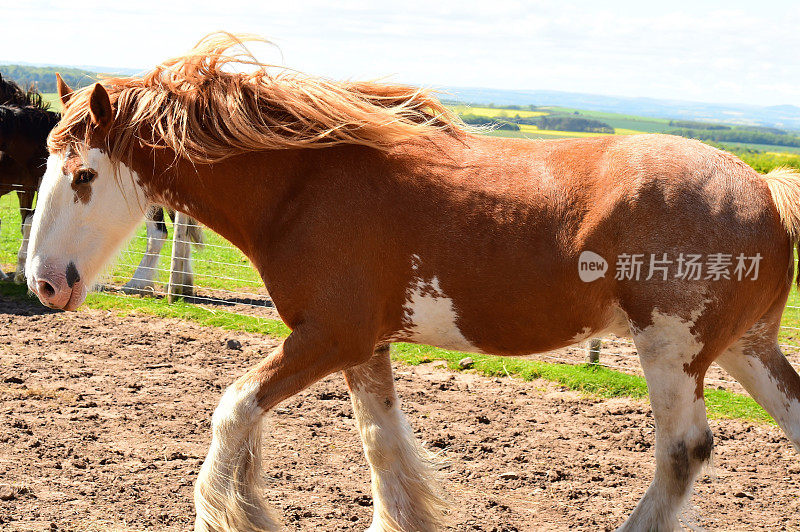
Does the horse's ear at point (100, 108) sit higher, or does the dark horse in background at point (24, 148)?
the horse's ear at point (100, 108)

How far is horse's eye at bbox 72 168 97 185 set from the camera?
9.86 ft

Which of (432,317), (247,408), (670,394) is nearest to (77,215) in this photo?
(247,408)

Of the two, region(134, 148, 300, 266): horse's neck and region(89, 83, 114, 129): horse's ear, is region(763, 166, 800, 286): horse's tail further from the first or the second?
region(89, 83, 114, 129): horse's ear

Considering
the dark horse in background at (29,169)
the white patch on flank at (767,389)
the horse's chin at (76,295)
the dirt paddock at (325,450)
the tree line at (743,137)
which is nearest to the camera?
the horse's chin at (76,295)

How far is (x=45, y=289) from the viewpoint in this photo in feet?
10.0

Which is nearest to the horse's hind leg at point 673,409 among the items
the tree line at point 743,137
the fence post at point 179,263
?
the fence post at point 179,263

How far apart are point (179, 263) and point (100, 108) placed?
541 cm

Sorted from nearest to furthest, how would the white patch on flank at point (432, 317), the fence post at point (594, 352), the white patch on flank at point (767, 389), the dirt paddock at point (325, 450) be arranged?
the white patch on flank at point (432, 317) < the white patch on flank at point (767, 389) < the dirt paddock at point (325, 450) < the fence post at point (594, 352)

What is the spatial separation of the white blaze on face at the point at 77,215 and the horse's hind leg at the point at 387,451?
125cm

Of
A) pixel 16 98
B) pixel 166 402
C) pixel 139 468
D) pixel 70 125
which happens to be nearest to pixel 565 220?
pixel 70 125

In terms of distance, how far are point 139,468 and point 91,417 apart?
93 centimetres

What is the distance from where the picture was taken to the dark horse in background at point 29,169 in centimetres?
865

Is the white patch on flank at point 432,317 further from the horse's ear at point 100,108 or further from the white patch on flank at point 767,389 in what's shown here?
the horse's ear at point 100,108

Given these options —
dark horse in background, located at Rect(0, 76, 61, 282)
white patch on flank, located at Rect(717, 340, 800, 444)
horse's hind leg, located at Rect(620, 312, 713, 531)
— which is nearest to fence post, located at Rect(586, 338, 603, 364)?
white patch on flank, located at Rect(717, 340, 800, 444)
